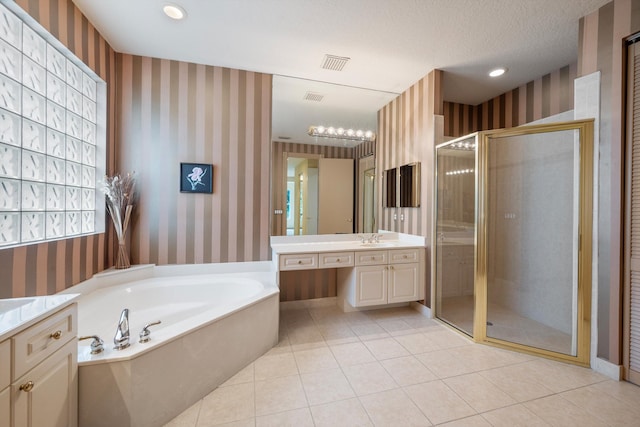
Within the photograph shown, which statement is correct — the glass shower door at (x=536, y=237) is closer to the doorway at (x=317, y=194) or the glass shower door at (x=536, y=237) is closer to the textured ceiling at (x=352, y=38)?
the textured ceiling at (x=352, y=38)

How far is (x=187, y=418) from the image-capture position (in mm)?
1437

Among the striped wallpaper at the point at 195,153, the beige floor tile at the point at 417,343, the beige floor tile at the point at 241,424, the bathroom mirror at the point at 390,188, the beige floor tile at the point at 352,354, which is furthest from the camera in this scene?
the bathroom mirror at the point at 390,188

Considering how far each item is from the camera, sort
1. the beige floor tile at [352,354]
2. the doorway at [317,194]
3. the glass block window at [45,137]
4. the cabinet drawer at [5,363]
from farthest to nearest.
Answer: the doorway at [317,194] → the beige floor tile at [352,354] → the glass block window at [45,137] → the cabinet drawer at [5,363]

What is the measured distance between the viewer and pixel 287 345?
2229mm

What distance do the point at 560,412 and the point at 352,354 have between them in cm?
130

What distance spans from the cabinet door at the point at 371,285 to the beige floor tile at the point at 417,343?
426mm

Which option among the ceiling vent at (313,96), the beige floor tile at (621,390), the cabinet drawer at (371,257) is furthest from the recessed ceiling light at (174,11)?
the beige floor tile at (621,390)

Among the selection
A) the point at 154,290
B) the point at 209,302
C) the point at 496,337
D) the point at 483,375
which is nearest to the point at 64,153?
the point at 154,290

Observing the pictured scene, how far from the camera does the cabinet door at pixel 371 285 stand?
265cm

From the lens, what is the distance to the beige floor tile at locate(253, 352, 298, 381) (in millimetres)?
1825

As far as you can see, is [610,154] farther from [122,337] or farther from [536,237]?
[122,337]

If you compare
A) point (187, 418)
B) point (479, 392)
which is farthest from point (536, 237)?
point (187, 418)

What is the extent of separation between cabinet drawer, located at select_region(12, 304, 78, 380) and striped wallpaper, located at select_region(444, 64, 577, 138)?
13.8 ft

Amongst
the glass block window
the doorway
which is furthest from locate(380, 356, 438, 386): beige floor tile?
the glass block window
